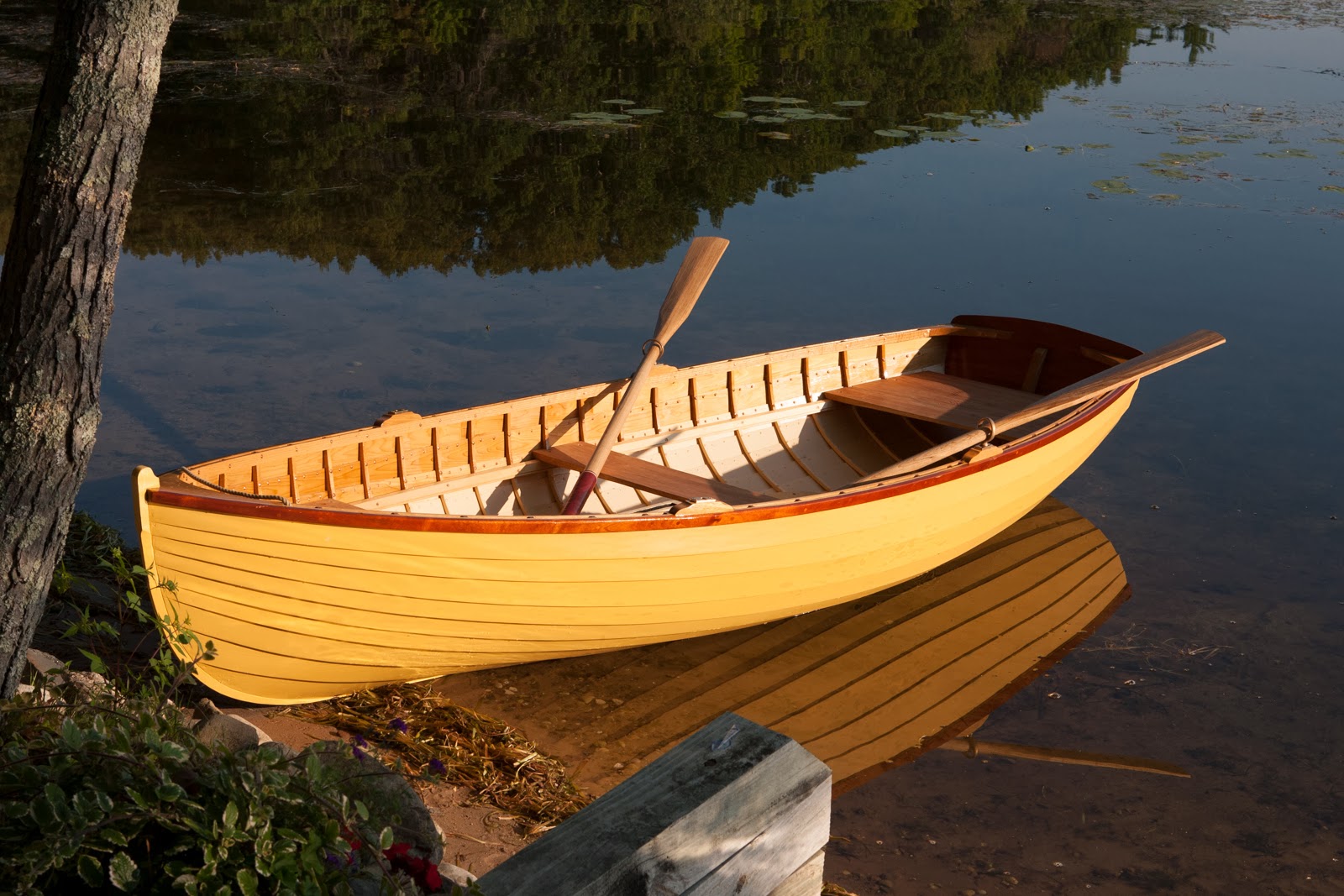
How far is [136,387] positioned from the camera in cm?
809

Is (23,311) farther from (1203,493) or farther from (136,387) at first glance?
(1203,493)

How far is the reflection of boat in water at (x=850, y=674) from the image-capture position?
534cm

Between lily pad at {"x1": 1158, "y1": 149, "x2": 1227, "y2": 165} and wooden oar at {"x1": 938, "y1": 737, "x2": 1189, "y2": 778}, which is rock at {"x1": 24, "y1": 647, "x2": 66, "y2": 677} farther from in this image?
lily pad at {"x1": 1158, "y1": 149, "x2": 1227, "y2": 165}

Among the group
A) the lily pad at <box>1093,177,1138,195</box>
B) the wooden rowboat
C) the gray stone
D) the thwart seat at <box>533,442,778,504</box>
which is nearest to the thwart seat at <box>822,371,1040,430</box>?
the wooden rowboat

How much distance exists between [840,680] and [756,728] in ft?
13.3

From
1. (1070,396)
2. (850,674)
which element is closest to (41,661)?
(850,674)

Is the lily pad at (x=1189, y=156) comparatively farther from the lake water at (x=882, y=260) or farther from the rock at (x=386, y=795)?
the rock at (x=386, y=795)

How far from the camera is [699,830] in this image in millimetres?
1733

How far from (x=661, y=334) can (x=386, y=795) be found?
13.0ft

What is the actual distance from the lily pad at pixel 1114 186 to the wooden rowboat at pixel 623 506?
5249 millimetres

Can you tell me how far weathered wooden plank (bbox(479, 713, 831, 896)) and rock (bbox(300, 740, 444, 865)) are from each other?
0.64 metres

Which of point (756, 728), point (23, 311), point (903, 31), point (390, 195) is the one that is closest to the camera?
point (756, 728)

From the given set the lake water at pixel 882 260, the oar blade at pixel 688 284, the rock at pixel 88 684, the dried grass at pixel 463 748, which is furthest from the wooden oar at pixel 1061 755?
the rock at pixel 88 684

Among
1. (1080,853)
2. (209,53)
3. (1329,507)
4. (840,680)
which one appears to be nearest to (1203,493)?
(1329,507)
